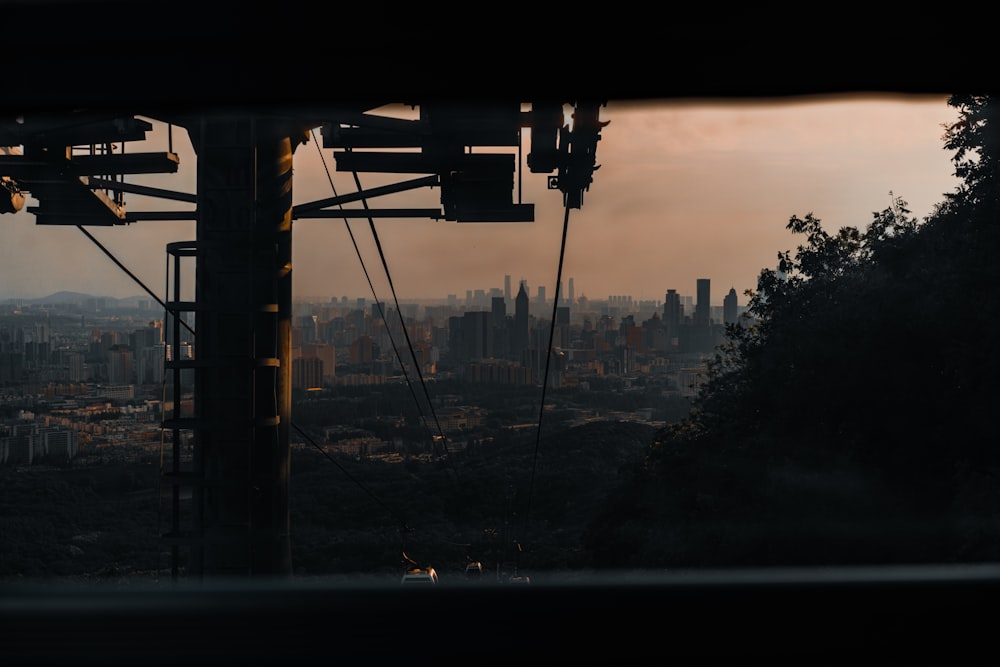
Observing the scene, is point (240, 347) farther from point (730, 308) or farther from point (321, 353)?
point (730, 308)

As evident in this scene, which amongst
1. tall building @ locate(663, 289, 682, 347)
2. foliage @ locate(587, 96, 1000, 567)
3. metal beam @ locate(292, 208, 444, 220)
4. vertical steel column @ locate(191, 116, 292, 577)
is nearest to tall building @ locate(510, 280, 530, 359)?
tall building @ locate(663, 289, 682, 347)

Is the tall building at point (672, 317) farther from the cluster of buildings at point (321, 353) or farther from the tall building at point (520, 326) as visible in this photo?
the tall building at point (520, 326)

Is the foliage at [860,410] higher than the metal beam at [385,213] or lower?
lower

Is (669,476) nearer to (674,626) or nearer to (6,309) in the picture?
(6,309)

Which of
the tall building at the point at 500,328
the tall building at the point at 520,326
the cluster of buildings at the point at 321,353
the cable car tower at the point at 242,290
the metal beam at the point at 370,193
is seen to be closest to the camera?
the cable car tower at the point at 242,290

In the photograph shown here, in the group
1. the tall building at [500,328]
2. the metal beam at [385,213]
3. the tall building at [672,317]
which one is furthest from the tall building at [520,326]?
the metal beam at [385,213]

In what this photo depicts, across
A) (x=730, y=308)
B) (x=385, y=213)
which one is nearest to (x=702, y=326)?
(x=730, y=308)
